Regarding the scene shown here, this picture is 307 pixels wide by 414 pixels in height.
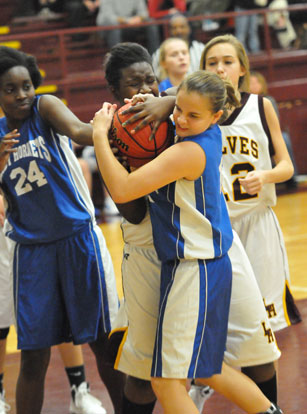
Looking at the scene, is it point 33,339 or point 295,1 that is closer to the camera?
point 33,339

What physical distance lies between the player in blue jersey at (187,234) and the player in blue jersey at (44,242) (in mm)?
720

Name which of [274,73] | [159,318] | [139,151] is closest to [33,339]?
[159,318]

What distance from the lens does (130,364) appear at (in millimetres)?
3057

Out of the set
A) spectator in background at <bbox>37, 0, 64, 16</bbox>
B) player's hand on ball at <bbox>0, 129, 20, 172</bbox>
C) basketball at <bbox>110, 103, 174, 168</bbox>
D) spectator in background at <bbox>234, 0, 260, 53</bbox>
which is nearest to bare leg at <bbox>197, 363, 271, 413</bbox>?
basketball at <bbox>110, 103, 174, 168</bbox>

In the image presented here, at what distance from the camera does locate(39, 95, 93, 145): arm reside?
318 cm

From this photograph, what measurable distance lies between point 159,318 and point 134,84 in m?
0.94

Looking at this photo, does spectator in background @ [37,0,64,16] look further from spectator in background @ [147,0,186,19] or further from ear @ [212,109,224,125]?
ear @ [212,109,224,125]

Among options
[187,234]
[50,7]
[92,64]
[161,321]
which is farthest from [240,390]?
[50,7]

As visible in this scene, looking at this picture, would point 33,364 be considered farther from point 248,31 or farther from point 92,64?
point 248,31

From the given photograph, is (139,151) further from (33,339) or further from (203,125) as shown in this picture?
(33,339)

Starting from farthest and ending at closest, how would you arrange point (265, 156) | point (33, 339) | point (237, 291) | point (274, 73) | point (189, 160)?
point (274, 73) → point (265, 156) → point (33, 339) → point (237, 291) → point (189, 160)

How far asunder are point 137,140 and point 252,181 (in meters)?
0.85

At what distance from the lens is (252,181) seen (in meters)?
3.43

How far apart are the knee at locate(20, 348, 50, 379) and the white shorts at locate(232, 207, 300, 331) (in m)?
1.13
